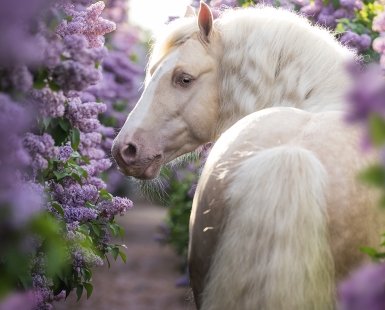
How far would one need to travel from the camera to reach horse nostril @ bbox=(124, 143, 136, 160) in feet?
9.37

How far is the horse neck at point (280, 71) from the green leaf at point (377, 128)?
5.20 feet

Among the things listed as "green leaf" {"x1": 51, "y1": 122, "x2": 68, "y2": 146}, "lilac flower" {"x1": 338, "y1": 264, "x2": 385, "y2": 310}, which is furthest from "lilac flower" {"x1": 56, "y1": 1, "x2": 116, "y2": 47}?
"lilac flower" {"x1": 338, "y1": 264, "x2": 385, "y2": 310}

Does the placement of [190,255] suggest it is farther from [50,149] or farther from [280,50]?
[280,50]

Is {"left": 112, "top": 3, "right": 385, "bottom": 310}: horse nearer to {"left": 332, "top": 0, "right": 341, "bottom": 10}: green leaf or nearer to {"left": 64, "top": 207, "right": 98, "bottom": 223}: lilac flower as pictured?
{"left": 64, "top": 207, "right": 98, "bottom": 223}: lilac flower

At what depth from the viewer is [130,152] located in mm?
2873

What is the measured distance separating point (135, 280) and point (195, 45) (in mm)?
6372

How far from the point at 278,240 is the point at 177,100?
1.49 meters

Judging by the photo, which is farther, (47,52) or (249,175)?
(249,175)

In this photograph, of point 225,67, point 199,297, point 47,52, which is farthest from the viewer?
point 225,67

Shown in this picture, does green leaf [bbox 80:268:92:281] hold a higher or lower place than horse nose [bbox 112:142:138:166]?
lower

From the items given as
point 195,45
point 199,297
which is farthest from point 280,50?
point 199,297

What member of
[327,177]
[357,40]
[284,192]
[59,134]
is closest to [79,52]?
[59,134]

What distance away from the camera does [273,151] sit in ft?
5.66

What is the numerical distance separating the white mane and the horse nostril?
0.48m
